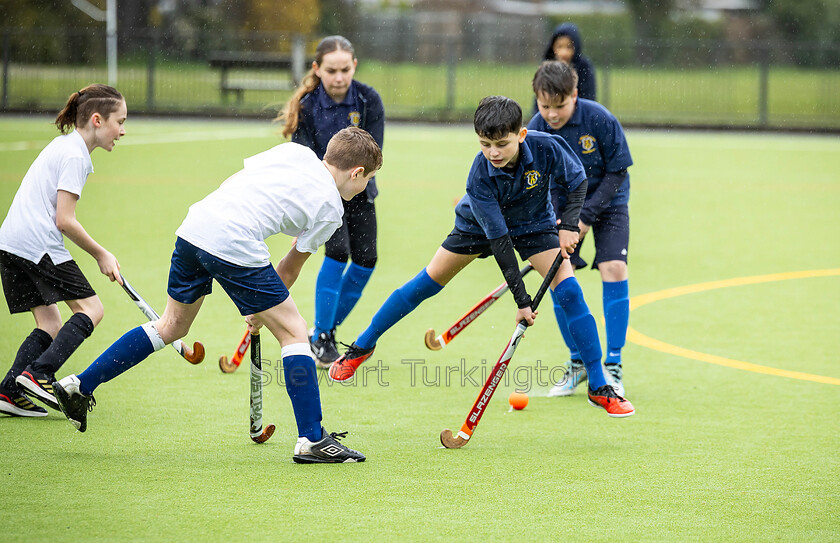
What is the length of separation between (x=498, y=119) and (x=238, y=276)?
122cm

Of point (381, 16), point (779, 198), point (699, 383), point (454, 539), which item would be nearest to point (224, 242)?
point (454, 539)

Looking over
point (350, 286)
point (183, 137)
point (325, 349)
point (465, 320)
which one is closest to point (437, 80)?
point (183, 137)

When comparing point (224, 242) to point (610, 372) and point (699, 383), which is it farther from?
point (699, 383)

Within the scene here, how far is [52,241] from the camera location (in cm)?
428

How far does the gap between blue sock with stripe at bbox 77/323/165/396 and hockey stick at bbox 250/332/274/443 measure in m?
0.38

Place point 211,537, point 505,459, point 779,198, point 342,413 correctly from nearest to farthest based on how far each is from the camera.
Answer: point 211,537 < point 505,459 < point 342,413 < point 779,198

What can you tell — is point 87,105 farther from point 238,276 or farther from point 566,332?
point 566,332

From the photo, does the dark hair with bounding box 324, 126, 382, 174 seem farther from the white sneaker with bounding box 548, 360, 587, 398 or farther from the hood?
the hood

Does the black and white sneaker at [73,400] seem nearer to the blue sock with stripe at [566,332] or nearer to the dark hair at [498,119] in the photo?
the dark hair at [498,119]

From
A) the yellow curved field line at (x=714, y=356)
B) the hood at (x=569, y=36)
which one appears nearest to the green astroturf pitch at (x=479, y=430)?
the yellow curved field line at (x=714, y=356)

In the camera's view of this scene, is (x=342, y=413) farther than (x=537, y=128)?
No

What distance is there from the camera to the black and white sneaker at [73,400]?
383 cm

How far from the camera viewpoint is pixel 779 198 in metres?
12.0

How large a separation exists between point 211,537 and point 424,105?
860 inches
